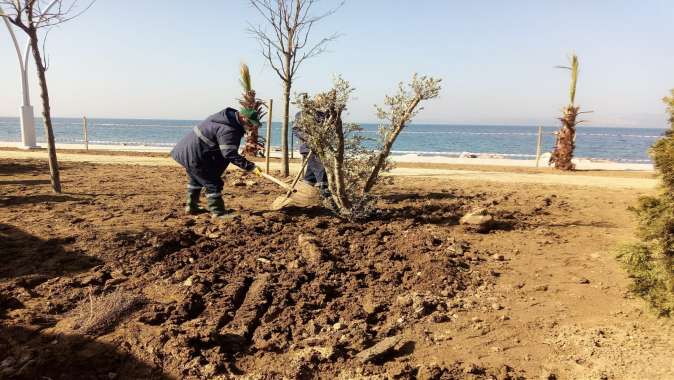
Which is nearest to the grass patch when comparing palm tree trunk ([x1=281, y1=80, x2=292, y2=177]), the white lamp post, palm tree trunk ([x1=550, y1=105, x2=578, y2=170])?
palm tree trunk ([x1=281, y1=80, x2=292, y2=177])

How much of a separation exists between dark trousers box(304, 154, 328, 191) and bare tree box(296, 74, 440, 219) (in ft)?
2.26

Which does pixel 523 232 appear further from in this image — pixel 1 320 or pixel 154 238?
pixel 1 320

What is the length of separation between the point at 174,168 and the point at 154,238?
7281mm

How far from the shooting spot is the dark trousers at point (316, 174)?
6404mm

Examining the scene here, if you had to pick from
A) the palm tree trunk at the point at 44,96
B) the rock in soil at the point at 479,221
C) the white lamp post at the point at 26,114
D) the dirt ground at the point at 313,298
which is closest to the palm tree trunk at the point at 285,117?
the dirt ground at the point at 313,298

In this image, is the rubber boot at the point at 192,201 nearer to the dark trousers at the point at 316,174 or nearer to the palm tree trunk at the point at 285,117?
the dark trousers at the point at 316,174

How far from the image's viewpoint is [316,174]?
6570 millimetres

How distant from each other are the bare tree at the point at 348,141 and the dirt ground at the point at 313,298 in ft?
1.24

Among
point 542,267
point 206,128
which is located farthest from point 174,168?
point 542,267

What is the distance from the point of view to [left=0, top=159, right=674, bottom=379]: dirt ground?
254 cm

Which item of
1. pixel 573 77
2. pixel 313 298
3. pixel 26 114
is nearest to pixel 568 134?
pixel 573 77

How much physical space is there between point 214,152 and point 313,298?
10.2ft

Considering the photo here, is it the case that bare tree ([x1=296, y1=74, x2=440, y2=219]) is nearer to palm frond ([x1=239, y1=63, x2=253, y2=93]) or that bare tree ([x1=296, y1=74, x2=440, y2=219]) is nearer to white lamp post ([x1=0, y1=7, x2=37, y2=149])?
palm frond ([x1=239, y1=63, x2=253, y2=93])

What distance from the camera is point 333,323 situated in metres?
3.04
